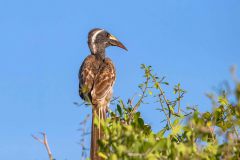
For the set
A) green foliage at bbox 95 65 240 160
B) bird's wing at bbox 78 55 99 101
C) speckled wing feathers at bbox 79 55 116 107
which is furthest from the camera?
Answer: bird's wing at bbox 78 55 99 101

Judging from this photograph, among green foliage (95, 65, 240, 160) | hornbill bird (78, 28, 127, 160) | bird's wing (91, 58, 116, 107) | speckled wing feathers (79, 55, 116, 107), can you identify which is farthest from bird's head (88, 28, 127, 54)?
green foliage (95, 65, 240, 160)

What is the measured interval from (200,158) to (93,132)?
370cm

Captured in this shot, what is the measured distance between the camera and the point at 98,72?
31.5 feet

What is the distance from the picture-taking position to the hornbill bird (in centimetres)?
860

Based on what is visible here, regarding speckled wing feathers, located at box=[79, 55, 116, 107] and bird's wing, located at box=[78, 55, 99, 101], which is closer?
speckled wing feathers, located at box=[79, 55, 116, 107]

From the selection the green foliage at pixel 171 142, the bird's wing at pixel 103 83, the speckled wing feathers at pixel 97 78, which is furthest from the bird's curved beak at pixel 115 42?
the green foliage at pixel 171 142

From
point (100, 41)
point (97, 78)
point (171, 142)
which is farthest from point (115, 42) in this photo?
point (171, 142)

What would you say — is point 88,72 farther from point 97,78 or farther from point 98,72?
point 97,78

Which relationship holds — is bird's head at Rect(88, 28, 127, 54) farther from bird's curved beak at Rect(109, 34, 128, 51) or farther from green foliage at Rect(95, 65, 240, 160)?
green foliage at Rect(95, 65, 240, 160)

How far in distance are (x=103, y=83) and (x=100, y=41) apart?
5.71 feet

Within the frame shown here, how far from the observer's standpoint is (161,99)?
19.7 feet

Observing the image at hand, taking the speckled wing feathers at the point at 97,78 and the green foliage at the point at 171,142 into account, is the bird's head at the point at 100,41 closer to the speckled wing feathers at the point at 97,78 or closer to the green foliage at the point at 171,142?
the speckled wing feathers at the point at 97,78

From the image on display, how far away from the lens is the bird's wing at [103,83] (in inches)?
342

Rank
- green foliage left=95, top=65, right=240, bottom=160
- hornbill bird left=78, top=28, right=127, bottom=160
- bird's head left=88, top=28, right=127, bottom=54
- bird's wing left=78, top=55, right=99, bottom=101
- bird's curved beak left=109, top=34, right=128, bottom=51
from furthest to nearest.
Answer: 1. bird's curved beak left=109, top=34, right=128, bottom=51
2. bird's head left=88, top=28, right=127, bottom=54
3. bird's wing left=78, top=55, right=99, bottom=101
4. hornbill bird left=78, top=28, right=127, bottom=160
5. green foliage left=95, top=65, right=240, bottom=160
